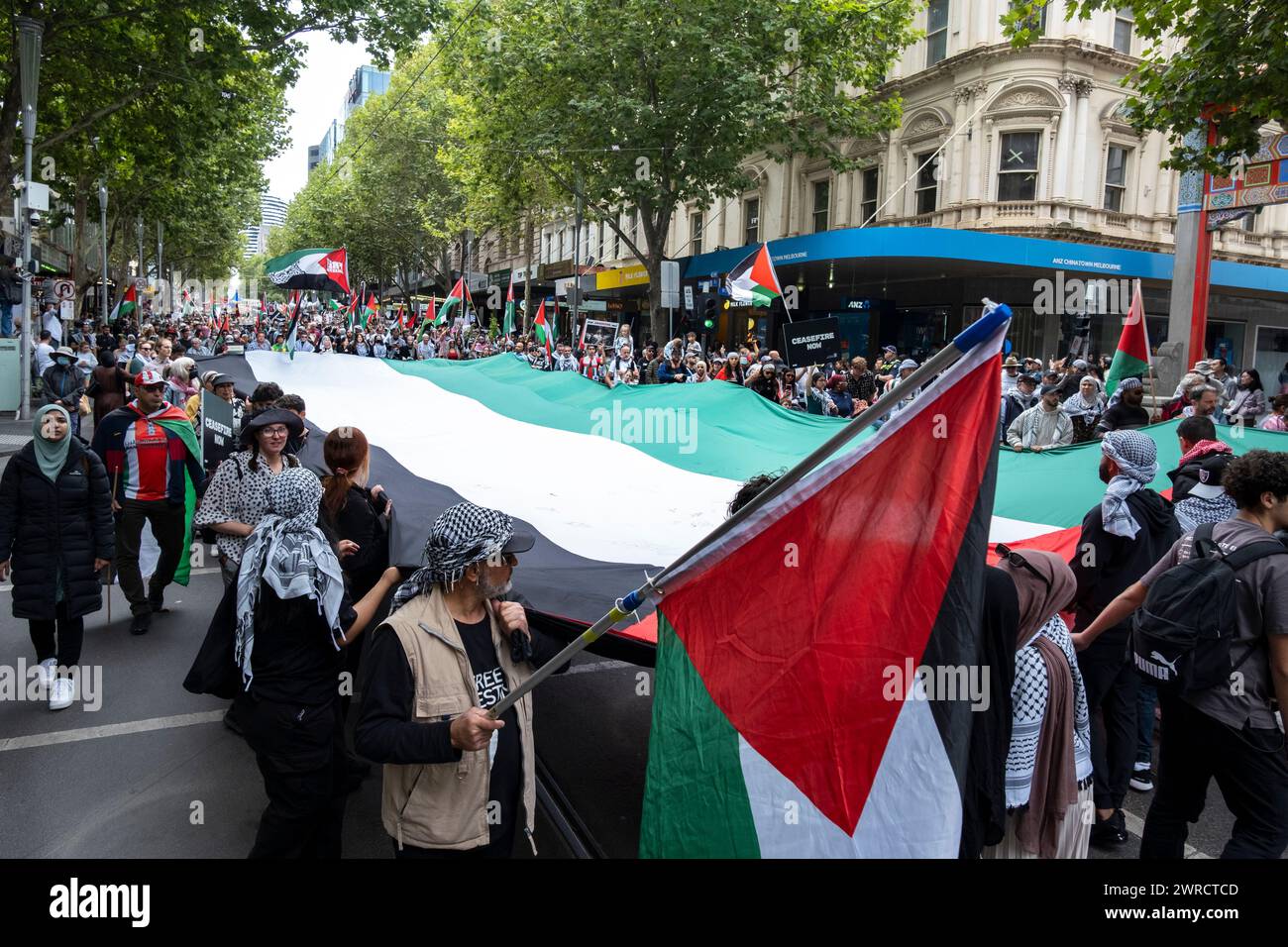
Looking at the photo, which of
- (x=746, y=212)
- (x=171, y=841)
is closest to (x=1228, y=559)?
(x=171, y=841)

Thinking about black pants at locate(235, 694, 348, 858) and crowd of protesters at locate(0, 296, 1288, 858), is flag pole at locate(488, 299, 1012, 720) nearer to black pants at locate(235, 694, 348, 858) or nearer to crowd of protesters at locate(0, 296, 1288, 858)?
crowd of protesters at locate(0, 296, 1288, 858)

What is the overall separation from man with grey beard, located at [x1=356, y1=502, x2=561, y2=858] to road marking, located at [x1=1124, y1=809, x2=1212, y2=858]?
3.23m

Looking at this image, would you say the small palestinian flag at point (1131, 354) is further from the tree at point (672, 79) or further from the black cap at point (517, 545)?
the tree at point (672, 79)

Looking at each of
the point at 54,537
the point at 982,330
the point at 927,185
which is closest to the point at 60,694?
the point at 54,537

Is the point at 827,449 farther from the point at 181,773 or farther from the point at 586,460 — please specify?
the point at 586,460

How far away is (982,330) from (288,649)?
106 inches

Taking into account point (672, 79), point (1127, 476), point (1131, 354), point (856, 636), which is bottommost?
point (856, 636)

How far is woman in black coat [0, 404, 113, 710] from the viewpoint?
18.6ft

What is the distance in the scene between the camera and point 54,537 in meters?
5.76

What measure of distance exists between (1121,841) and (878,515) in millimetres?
3233

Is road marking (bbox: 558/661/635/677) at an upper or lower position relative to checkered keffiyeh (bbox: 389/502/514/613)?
lower

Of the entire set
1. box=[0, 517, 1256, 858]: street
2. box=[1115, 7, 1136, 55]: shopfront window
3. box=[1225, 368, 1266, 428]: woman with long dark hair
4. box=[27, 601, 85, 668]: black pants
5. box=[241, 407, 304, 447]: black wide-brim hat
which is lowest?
box=[0, 517, 1256, 858]: street

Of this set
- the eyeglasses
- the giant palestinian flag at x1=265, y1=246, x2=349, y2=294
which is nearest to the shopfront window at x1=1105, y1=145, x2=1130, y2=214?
the giant palestinian flag at x1=265, y1=246, x2=349, y2=294
